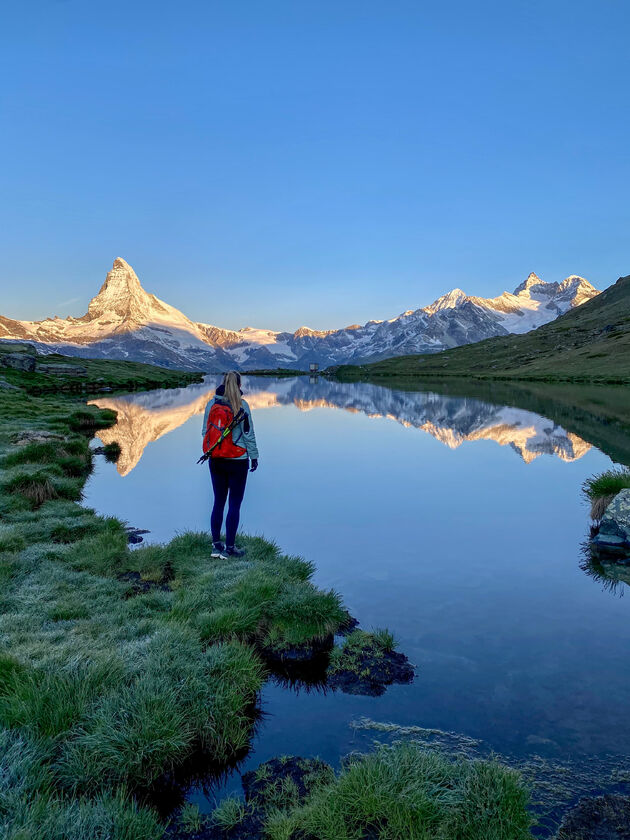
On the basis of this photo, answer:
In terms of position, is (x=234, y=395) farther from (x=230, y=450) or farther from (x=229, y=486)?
(x=229, y=486)

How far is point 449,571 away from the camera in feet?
43.7

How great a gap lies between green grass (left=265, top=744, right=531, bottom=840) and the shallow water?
1.06 metres

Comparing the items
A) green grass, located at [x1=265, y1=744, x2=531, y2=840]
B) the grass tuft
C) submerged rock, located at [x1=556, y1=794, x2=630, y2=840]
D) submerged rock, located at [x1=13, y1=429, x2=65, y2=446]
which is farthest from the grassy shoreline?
submerged rock, located at [x1=13, y1=429, x2=65, y2=446]

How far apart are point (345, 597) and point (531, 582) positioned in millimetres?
4781

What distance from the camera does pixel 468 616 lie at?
10.8 meters

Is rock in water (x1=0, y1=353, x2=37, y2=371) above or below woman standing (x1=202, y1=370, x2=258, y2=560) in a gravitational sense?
above

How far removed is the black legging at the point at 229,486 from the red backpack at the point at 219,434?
0.20 m

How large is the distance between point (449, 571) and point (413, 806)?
27.0 ft

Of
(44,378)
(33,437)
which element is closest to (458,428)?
(33,437)

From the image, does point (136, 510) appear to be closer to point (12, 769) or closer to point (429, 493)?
point (429, 493)

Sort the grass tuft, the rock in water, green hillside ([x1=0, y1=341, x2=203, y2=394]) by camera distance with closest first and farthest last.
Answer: the grass tuft, green hillside ([x1=0, y1=341, x2=203, y2=394]), the rock in water

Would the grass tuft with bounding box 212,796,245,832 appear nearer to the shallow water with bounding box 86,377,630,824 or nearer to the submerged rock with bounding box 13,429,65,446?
the shallow water with bounding box 86,377,630,824

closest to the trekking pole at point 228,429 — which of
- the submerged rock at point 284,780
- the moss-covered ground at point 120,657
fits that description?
the moss-covered ground at point 120,657

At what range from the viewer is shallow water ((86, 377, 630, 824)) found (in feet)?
25.0
